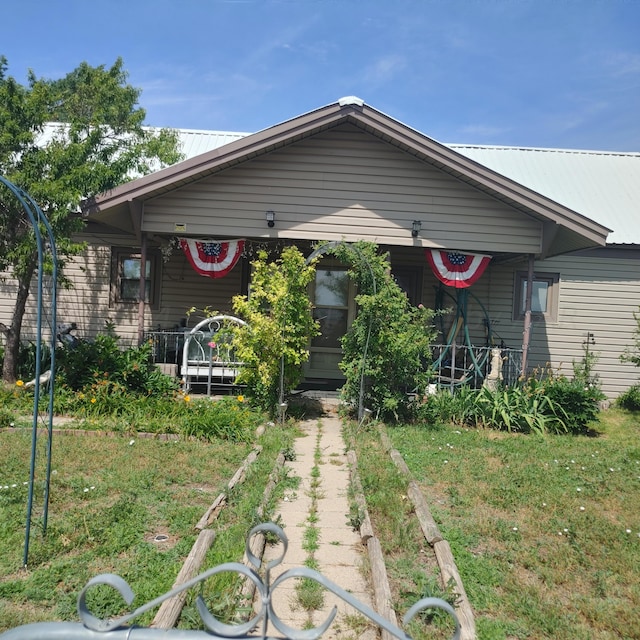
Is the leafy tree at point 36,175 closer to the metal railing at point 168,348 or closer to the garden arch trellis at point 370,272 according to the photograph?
the metal railing at point 168,348

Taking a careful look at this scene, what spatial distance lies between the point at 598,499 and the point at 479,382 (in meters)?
5.25

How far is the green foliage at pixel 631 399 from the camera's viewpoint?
40.1 ft

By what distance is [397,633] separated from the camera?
193 centimetres

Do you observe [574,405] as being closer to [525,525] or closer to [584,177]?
[525,525]

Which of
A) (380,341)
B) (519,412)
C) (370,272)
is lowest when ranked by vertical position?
(519,412)

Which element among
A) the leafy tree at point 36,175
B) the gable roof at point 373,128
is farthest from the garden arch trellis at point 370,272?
the leafy tree at point 36,175

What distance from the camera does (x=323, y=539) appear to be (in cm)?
454

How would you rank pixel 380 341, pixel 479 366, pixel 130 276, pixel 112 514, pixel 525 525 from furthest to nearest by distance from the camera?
pixel 130 276
pixel 479 366
pixel 380 341
pixel 525 525
pixel 112 514

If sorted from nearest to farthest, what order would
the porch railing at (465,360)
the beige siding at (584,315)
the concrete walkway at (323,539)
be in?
1. the concrete walkway at (323,539)
2. the porch railing at (465,360)
3. the beige siding at (584,315)

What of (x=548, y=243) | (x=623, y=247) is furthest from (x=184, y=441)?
(x=623, y=247)

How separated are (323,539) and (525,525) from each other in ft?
6.19

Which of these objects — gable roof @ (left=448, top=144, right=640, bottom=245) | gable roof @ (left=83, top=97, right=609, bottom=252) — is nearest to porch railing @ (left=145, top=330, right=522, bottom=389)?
gable roof @ (left=83, top=97, right=609, bottom=252)

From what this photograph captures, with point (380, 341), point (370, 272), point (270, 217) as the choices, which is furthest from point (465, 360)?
point (270, 217)

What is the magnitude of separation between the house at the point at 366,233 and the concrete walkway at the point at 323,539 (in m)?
4.40
